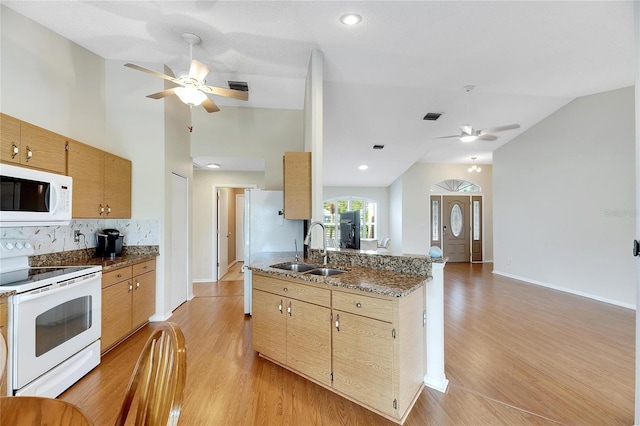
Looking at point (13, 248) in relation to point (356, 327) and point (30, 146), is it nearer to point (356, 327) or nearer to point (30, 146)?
point (30, 146)

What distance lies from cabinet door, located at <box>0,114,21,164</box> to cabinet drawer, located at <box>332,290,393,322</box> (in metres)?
2.52

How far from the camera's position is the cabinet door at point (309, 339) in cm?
200

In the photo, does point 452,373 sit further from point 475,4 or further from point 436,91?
point 436,91

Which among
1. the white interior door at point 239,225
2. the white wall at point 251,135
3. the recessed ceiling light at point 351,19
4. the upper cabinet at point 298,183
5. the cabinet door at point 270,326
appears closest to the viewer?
the cabinet door at point 270,326

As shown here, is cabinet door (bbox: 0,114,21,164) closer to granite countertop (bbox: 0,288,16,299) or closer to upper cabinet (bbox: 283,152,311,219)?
granite countertop (bbox: 0,288,16,299)

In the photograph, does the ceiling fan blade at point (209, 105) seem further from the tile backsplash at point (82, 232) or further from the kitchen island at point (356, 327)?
the kitchen island at point (356, 327)

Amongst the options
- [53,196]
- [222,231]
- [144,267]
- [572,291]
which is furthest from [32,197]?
[572,291]

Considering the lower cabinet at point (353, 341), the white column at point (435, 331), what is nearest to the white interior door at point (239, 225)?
the lower cabinet at point (353, 341)

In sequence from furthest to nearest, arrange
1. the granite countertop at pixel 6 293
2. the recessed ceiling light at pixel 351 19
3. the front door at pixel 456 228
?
1. the front door at pixel 456 228
2. the recessed ceiling light at pixel 351 19
3. the granite countertop at pixel 6 293

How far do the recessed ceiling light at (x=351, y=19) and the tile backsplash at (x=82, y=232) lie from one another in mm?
3115

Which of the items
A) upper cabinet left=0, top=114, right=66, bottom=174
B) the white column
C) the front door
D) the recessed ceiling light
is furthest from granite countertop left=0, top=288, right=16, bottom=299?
the front door

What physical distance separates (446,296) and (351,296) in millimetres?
3391

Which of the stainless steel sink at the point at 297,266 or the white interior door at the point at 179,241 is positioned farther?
the white interior door at the point at 179,241

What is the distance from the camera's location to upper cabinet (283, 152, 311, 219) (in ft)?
10.2
